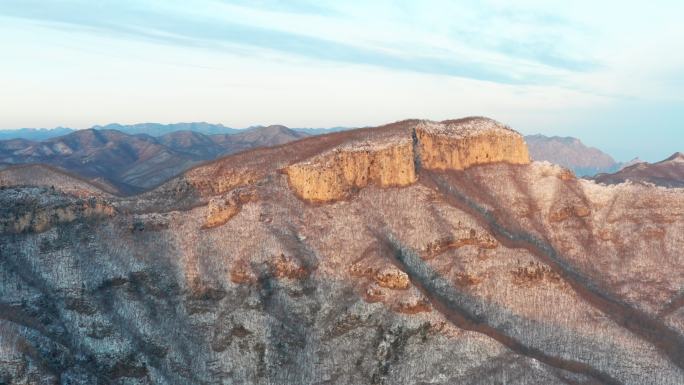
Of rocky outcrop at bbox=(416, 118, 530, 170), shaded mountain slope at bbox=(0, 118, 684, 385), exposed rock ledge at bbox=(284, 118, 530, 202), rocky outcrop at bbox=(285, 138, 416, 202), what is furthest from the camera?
rocky outcrop at bbox=(416, 118, 530, 170)

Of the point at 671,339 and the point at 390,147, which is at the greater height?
the point at 390,147

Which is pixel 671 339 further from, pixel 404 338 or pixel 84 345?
pixel 84 345

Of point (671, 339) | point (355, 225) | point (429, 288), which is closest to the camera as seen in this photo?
point (671, 339)

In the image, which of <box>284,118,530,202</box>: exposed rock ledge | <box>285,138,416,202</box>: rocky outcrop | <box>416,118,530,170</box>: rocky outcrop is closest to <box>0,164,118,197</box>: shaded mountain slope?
<box>285,138,416,202</box>: rocky outcrop

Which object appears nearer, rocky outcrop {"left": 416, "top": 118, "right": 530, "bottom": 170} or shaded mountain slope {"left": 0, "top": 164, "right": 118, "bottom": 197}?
shaded mountain slope {"left": 0, "top": 164, "right": 118, "bottom": 197}

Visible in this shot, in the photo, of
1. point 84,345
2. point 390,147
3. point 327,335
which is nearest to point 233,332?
point 327,335

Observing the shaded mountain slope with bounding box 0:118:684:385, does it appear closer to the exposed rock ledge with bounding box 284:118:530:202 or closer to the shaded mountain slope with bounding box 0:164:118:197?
the exposed rock ledge with bounding box 284:118:530:202
